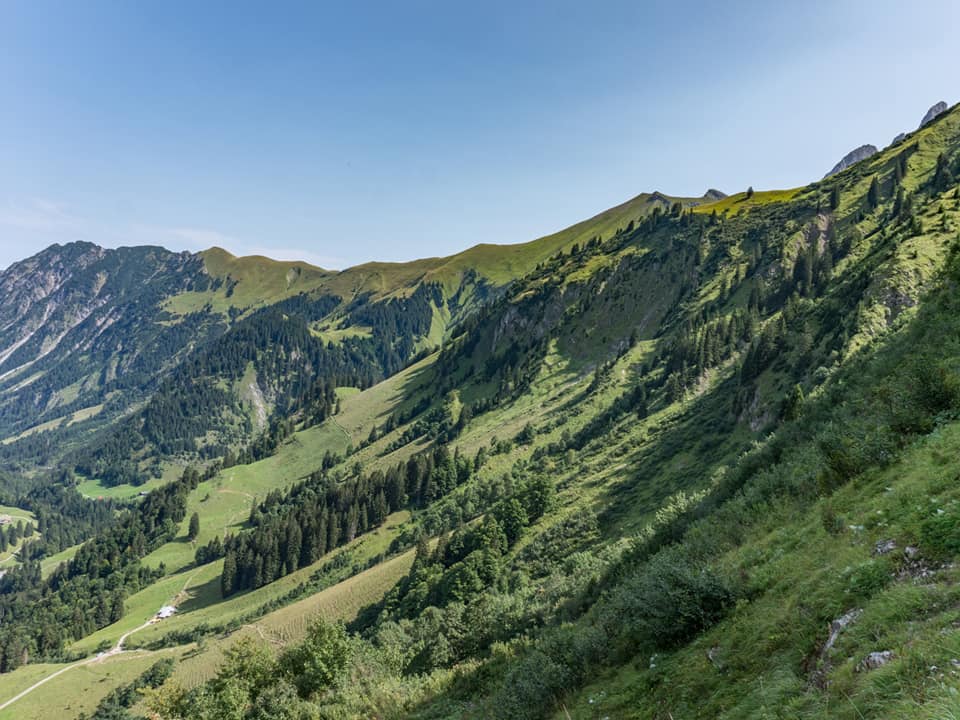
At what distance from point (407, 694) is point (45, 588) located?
247824mm

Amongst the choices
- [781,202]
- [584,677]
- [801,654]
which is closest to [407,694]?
[584,677]

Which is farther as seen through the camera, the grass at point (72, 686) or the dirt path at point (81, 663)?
the dirt path at point (81, 663)

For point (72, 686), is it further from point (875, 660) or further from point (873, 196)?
point (873, 196)

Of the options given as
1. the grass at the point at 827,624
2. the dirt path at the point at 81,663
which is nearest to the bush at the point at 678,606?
the grass at the point at 827,624

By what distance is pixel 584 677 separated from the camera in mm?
20328

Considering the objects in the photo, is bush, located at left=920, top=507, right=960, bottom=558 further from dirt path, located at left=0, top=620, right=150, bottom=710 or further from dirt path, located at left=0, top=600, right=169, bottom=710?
dirt path, located at left=0, top=620, right=150, bottom=710

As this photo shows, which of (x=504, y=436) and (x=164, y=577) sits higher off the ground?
(x=504, y=436)

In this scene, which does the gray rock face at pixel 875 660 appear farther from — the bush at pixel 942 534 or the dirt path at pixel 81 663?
the dirt path at pixel 81 663

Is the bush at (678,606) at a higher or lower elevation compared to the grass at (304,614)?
higher

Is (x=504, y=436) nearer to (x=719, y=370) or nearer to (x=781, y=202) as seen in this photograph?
(x=719, y=370)

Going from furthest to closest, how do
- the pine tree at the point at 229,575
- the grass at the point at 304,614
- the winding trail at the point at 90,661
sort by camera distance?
the pine tree at the point at 229,575, the winding trail at the point at 90,661, the grass at the point at 304,614

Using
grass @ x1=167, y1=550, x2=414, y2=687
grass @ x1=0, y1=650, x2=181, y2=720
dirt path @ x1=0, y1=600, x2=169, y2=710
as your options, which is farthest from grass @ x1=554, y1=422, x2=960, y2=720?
dirt path @ x1=0, y1=600, x2=169, y2=710

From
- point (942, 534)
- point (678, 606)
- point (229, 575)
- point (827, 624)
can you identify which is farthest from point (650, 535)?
point (229, 575)

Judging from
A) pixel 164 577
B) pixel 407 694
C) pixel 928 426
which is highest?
pixel 928 426
